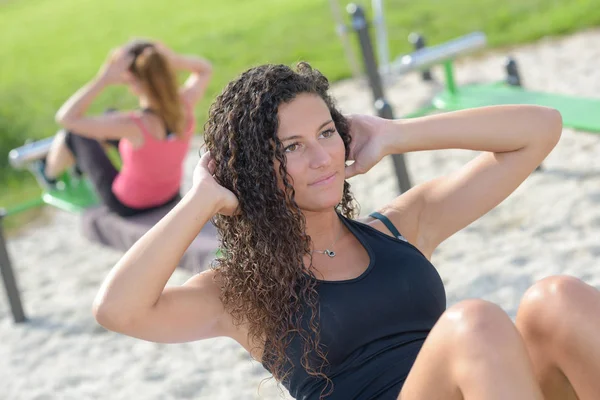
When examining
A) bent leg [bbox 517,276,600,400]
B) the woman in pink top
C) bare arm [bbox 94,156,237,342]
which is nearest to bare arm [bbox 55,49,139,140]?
the woman in pink top

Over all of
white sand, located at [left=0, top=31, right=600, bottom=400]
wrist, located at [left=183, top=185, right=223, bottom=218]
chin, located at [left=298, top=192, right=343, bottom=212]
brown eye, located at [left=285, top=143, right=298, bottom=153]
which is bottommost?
white sand, located at [left=0, top=31, right=600, bottom=400]

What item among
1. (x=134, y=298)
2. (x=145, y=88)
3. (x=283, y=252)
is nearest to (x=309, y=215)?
(x=283, y=252)

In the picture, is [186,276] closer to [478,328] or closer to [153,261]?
[153,261]

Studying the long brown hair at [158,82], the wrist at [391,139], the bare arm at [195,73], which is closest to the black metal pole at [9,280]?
the long brown hair at [158,82]

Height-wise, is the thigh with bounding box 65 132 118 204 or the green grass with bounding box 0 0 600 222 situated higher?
the thigh with bounding box 65 132 118 204

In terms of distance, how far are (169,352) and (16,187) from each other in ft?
15.0

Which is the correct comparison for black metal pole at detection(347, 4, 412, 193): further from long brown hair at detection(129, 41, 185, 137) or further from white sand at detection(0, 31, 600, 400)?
long brown hair at detection(129, 41, 185, 137)

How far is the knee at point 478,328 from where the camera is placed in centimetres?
201

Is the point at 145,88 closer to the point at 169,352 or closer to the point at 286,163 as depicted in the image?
the point at 169,352

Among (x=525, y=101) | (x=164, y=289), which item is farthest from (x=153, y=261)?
(x=525, y=101)

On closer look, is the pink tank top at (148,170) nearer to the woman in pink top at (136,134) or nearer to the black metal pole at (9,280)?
the woman in pink top at (136,134)

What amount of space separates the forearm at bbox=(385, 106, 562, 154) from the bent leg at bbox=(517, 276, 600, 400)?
492 mm

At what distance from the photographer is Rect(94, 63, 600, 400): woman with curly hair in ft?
7.23

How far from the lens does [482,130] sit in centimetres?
254
